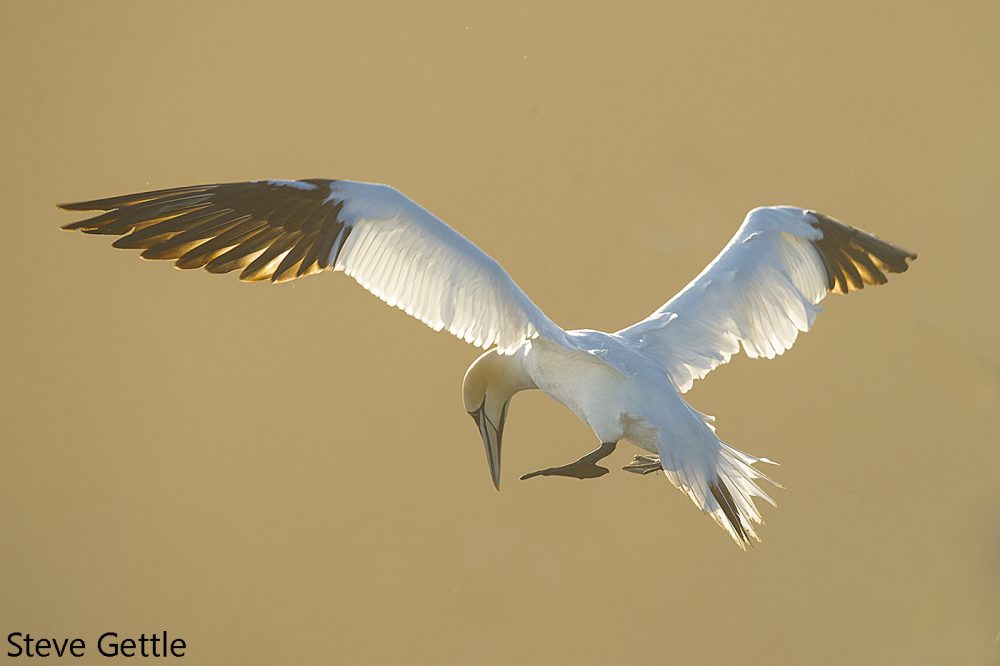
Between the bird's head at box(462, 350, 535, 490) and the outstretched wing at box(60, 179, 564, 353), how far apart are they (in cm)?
49

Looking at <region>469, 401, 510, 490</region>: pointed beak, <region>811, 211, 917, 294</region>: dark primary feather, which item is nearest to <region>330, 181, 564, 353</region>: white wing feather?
<region>469, 401, 510, 490</region>: pointed beak

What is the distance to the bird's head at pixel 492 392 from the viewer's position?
3.79 m

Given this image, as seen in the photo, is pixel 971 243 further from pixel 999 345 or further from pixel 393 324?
pixel 393 324

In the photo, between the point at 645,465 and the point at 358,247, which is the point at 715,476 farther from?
the point at 358,247

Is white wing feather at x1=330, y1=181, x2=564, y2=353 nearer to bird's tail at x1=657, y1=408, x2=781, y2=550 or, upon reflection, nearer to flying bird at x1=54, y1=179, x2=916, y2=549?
flying bird at x1=54, y1=179, x2=916, y2=549

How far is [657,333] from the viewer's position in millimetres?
3557

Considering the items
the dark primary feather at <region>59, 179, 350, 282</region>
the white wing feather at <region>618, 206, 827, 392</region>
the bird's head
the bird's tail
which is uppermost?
the dark primary feather at <region>59, 179, 350, 282</region>

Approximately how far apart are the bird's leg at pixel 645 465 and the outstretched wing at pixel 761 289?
0.65 ft

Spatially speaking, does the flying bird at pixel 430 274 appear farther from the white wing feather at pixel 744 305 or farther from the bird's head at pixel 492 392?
the bird's head at pixel 492 392

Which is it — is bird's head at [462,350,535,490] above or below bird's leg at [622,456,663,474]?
above

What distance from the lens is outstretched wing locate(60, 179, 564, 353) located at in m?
3.23

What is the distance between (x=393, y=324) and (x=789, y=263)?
4.89ft

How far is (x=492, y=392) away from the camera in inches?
154

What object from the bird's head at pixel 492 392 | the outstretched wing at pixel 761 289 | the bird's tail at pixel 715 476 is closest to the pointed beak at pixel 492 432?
the bird's head at pixel 492 392
